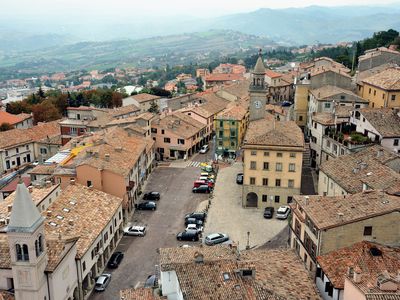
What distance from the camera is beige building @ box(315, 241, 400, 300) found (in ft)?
86.3

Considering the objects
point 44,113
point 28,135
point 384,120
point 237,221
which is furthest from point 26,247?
point 44,113

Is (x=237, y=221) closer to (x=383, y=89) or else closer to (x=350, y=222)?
(x=350, y=222)

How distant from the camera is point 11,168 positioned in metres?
76.7

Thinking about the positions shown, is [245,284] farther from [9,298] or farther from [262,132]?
[262,132]

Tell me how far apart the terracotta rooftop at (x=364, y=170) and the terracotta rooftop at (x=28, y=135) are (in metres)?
50.9

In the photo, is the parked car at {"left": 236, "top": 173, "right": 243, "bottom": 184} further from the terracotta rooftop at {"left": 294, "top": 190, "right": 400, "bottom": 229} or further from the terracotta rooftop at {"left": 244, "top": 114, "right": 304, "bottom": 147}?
the terracotta rooftop at {"left": 294, "top": 190, "right": 400, "bottom": 229}

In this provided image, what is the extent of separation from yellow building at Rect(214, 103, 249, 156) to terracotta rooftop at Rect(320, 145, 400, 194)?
27.8m

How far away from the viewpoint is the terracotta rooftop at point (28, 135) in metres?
76.6

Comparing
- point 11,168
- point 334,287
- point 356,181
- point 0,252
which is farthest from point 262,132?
point 11,168

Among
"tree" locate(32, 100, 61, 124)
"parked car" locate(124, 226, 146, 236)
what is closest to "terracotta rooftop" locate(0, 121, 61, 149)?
"tree" locate(32, 100, 61, 124)

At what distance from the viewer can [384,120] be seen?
52.8m

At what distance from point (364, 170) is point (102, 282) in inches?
1033

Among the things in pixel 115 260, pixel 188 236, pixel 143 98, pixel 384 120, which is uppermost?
pixel 384 120

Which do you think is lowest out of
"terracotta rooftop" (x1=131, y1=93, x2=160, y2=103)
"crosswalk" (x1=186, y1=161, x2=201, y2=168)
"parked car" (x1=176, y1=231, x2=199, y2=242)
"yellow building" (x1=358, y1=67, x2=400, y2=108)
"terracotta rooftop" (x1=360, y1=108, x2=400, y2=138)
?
"crosswalk" (x1=186, y1=161, x2=201, y2=168)
